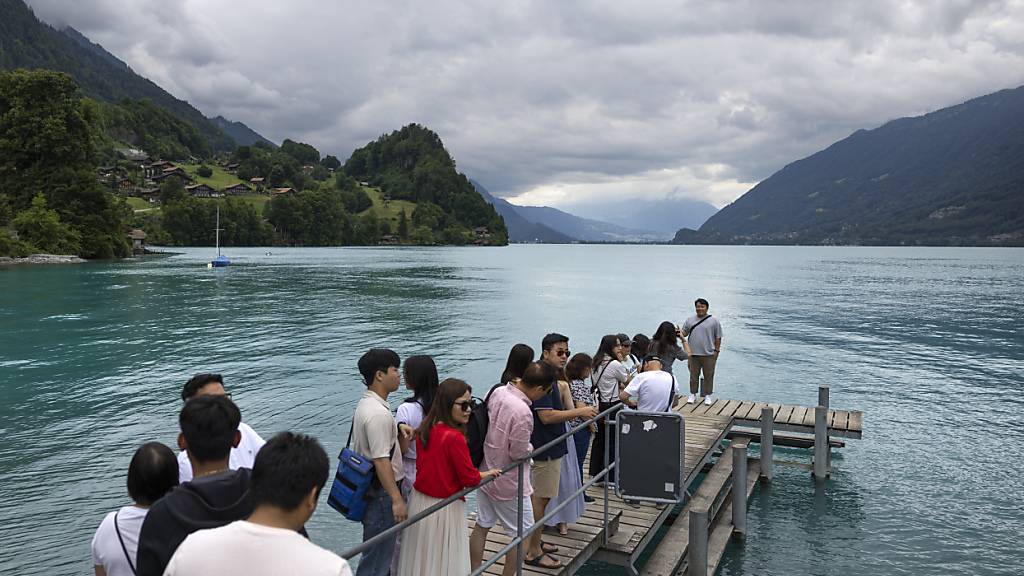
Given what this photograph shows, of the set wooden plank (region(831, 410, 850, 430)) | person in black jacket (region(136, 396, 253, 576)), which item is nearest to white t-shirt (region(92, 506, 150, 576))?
person in black jacket (region(136, 396, 253, 576))

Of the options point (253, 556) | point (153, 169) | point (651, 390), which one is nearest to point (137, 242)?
point (153, 169)

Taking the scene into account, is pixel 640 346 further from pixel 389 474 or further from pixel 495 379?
pixel 495 379

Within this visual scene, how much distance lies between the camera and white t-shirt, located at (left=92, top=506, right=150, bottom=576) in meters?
3.82

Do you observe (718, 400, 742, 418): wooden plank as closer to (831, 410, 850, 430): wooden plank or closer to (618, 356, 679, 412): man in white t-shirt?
(831, 410, 850, 430): wooden plank

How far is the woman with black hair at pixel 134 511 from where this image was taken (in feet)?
12.5

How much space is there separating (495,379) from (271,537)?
71.4 ft

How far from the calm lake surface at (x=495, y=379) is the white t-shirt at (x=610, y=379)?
2797mm

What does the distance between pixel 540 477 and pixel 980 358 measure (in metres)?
30.7

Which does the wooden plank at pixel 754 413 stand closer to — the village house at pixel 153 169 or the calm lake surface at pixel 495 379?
the calm lake surface at pixel 495 379

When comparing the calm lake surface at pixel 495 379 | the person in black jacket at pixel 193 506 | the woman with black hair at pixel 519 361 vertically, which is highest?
the woman with black hair at pixel 519 361

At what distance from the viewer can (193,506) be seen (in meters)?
3.21

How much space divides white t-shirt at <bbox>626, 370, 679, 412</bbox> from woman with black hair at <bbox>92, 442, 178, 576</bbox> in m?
5.85

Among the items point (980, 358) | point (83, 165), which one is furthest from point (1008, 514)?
point (83, 165)

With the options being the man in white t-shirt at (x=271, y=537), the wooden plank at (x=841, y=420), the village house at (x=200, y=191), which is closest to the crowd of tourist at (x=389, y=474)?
the man in white t-shirt at (x=271, y=537)
